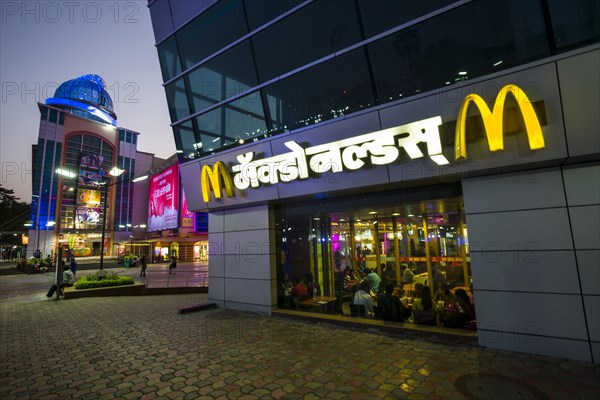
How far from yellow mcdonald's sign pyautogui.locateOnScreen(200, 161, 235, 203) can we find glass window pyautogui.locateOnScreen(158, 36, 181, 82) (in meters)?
4.63

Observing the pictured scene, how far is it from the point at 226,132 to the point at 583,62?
9.86 m

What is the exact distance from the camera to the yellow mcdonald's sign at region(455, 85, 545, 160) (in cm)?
588

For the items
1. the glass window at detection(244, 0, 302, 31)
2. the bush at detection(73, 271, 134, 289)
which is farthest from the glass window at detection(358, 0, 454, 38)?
the bush at detection(73, 271, 134, 289)

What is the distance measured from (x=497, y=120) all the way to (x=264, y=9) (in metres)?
8.06

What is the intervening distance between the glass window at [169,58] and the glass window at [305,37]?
4137 millimetres

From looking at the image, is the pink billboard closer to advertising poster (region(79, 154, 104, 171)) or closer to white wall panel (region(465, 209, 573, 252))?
advertising poster (region(79, 154, 104, 171))

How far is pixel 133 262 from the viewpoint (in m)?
40.2

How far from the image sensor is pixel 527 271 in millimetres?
6414

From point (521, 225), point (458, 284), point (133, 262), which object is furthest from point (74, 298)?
point (133, 262)

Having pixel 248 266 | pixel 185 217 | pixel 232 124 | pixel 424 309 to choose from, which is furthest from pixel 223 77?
pixel 185 217

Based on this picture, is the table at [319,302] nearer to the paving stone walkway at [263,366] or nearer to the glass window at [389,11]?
the paving stone walkway at [263,366]

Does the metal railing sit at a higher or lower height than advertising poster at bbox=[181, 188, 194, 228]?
lower

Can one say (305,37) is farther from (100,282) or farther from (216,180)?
(100,282)

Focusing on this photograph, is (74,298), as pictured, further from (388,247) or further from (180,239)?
(180,239)
